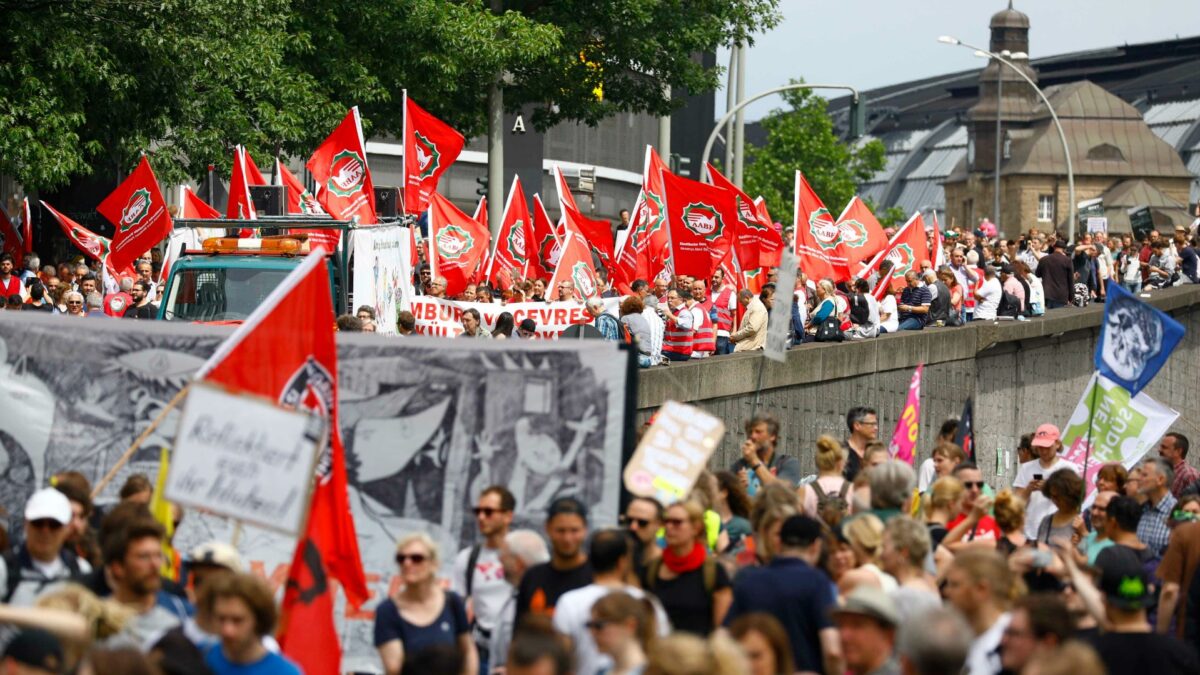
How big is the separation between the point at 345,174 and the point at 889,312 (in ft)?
23.8

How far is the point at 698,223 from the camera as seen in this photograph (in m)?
23.1

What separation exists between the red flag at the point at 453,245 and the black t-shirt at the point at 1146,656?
→ 17.7 m

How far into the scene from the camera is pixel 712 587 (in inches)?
340

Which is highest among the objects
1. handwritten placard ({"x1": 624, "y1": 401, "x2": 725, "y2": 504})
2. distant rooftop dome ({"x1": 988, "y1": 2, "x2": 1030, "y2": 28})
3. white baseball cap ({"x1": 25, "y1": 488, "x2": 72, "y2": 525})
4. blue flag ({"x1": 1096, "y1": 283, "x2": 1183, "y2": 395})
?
distant rooftop dome ({"x1": 988, "y1": 2, "x2": 1030, "y2": 28})

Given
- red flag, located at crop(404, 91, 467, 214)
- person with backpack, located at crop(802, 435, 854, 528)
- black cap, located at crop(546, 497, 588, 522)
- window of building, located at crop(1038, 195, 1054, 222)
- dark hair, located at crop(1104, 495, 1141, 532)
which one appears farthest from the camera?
window of building, located at crop(1038, 195, 1054, 222)

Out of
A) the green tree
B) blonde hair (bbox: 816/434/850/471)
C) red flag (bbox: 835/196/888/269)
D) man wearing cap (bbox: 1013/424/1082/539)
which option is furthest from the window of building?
blonde hair (bbox: 816/434/850/471)

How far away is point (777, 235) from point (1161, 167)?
10360 cm

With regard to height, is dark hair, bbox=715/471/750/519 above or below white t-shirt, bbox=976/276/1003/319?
below

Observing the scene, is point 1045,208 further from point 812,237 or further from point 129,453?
point 129,453

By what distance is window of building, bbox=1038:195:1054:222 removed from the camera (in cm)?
13500

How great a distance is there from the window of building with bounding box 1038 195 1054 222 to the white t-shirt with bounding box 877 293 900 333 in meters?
110

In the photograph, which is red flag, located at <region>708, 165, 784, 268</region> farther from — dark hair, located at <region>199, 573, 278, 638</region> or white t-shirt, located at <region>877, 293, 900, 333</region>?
dark hair, located at <region>199, 573, 278, 638</region>

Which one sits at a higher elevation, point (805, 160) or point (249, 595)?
point (805, 160)

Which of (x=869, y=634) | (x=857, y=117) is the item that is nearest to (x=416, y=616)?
(x=869, y=634)
